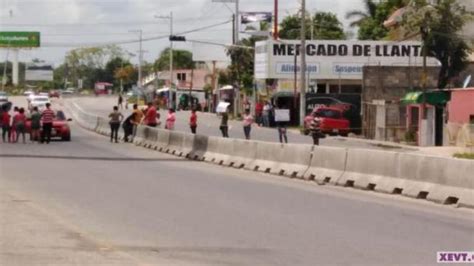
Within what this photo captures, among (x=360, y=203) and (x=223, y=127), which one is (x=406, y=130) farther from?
(x=360, y=203)

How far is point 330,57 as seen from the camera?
7250 cm

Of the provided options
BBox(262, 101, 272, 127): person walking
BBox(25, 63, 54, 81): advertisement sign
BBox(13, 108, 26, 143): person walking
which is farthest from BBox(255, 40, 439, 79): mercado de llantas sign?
BBox(25, 63, 54, 81): advertisement sign

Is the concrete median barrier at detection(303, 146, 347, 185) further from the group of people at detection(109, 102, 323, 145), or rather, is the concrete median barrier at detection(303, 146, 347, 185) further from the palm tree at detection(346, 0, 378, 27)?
the palm tree at detection(346, 0, 378, 27)

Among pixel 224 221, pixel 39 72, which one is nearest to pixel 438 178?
pixel 224 221

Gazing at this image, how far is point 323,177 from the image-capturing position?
70.4ft

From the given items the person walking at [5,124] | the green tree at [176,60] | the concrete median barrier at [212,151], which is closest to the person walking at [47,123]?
the person walking at [5,124]

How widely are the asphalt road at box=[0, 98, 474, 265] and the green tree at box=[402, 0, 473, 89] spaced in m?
26.7

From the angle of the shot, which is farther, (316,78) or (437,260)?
(316,78)

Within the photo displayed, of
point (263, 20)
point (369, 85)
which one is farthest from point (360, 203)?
point (263, 20)

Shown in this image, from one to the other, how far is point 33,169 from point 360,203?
1050cm

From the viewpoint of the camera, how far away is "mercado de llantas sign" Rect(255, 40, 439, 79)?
71938 mm
